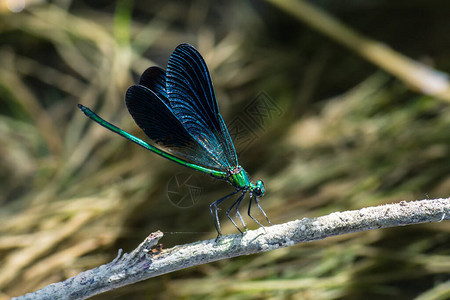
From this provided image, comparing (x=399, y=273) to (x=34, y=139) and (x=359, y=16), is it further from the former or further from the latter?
(x=34, y=139)

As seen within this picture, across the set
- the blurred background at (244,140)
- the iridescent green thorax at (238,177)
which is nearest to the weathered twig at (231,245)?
the blurred background at (244,140)

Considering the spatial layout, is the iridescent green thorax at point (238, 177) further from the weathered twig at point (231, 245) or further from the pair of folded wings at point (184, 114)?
the weathered twig at point (231, 245)

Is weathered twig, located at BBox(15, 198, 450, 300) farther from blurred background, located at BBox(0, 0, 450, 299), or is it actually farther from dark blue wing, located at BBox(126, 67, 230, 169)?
dark blue wing, located at BBox(126, 67, 230, 169)

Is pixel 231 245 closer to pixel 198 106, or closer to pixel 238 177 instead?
pixel 238 177

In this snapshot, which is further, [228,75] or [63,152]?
[228,75]

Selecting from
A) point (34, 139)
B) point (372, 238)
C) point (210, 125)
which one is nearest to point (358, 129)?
point (372, 238)

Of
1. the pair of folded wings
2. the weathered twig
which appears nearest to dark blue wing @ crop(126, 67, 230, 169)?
the pair of folded wings

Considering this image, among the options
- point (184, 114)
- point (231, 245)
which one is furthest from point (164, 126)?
point (231, 245)
